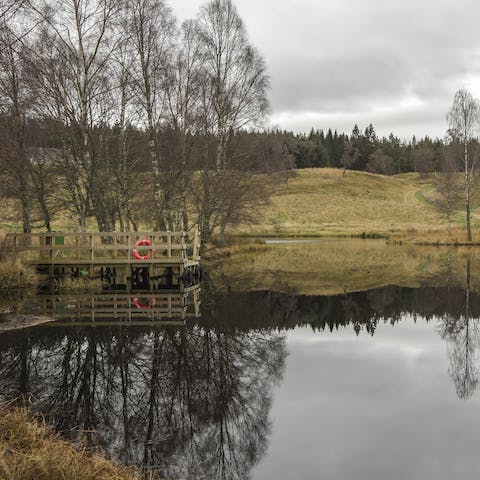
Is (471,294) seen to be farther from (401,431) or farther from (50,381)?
(50,381)

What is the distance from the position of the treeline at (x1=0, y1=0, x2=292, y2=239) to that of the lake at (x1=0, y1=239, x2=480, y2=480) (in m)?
8.80

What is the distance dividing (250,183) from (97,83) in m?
12.6

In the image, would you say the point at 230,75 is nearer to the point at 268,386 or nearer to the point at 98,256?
the point at 98,256

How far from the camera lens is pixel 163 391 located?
8617 mm

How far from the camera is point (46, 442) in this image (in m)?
5.57

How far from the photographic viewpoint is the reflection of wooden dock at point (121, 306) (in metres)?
14.7

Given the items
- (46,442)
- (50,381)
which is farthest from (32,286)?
(46,442)

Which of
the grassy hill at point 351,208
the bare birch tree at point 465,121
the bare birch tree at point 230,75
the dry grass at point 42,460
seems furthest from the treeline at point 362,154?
the dry grass at point 42,460

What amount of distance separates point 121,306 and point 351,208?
64.2 metres

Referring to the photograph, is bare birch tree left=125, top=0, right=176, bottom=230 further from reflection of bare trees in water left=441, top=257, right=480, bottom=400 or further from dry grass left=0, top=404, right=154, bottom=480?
dry grass left=0, top=404, right=154, bottom=480

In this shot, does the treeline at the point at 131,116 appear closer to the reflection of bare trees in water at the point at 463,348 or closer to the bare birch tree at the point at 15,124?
the bare birch tree at the point at 15,124

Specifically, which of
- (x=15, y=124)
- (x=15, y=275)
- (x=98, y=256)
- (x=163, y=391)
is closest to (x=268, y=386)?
(x=163, y=391)

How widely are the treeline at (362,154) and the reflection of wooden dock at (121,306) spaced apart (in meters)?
88.0

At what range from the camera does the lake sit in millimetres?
6438
